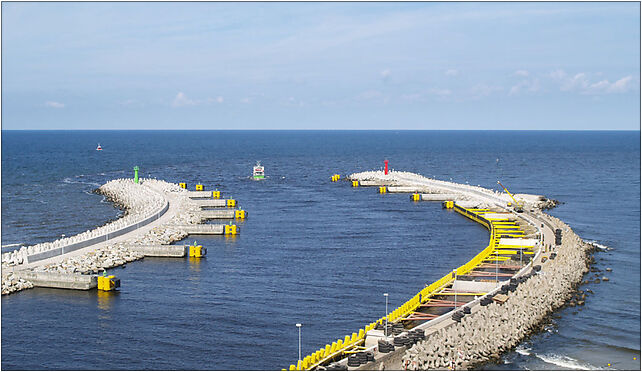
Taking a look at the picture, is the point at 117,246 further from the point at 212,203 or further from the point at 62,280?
the point at 212,203

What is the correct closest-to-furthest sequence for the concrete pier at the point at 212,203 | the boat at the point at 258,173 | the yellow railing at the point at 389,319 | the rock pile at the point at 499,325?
the yellow railing at the point at 389,319 < the rock pile at the point at 499,325 < the concrete pier at the point at 212,203 < the boat at the point at 258,173

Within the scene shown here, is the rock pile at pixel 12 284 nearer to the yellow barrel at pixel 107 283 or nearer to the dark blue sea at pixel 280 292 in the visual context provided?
the dark blue sea at pixel 280 292

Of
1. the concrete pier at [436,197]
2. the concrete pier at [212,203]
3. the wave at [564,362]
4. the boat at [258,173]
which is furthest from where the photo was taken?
the boat at [258,173]

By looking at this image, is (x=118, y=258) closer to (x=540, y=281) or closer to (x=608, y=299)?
(x=540, y=281)

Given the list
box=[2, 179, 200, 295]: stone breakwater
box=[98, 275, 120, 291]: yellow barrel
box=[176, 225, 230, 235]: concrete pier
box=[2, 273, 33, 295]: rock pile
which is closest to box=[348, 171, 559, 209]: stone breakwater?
box=[176, 225, 230, 235]: concrete pier

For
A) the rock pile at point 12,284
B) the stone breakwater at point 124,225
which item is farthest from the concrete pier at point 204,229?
→ the rock pile at point 12,284

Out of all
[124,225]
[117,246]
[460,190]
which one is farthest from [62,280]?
[460,190]

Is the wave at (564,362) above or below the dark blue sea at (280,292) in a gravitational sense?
below
